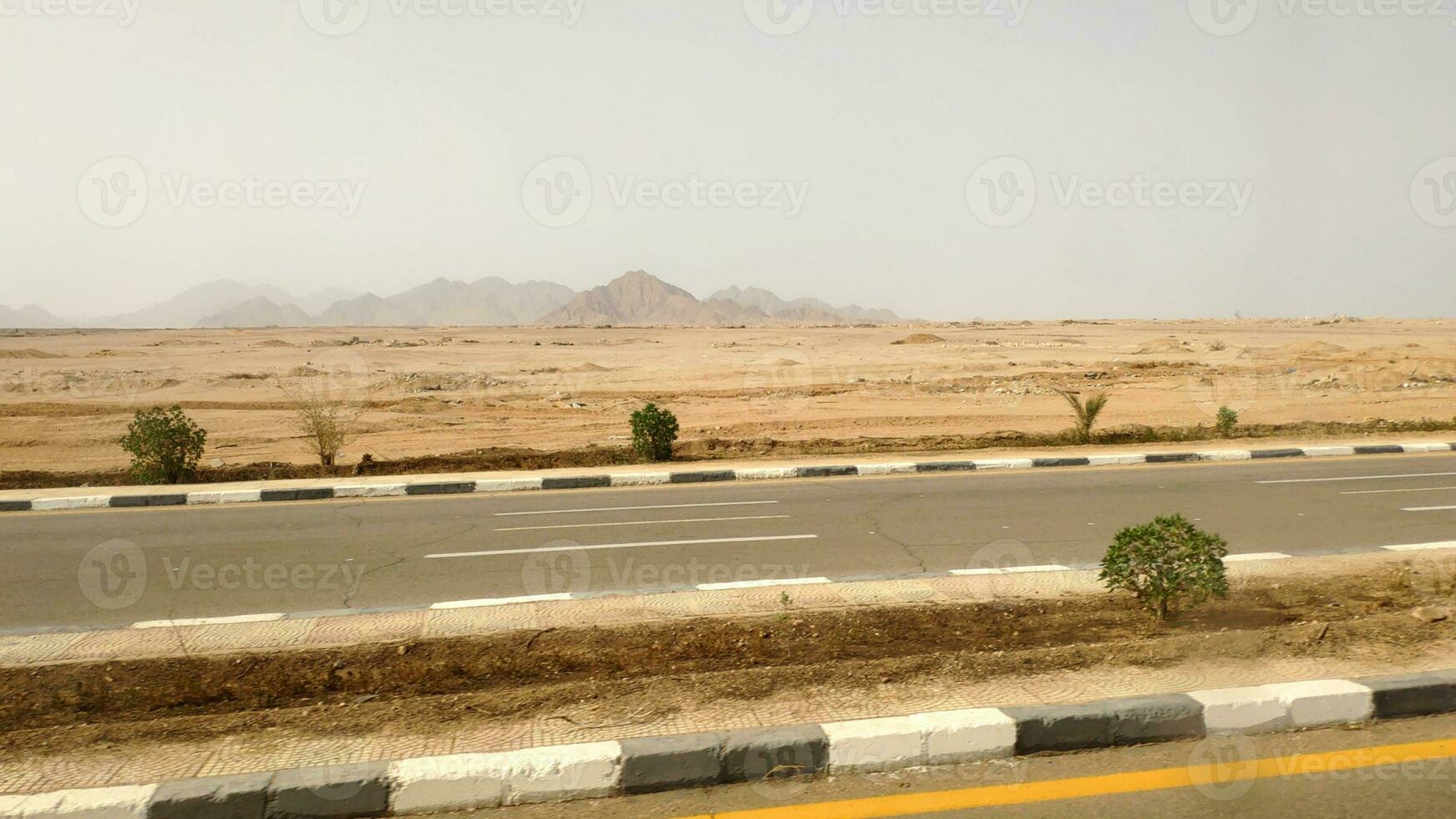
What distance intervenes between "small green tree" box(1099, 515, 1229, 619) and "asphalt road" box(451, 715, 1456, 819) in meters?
1.80

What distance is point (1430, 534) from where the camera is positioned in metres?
9.45

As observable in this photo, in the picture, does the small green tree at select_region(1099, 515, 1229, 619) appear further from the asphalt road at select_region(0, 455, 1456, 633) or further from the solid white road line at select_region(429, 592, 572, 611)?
the solid white road line at select_region(429, 592, 572, 611)

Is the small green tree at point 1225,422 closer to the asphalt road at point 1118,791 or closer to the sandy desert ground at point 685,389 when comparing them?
the sandy desert ground at point 685,389

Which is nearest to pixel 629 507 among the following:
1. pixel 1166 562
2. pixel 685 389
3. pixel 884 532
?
pixel 884 532

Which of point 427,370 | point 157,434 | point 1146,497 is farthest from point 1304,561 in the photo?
point 427,370

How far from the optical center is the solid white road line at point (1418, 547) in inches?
336

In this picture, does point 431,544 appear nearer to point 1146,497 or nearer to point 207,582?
point 207,582

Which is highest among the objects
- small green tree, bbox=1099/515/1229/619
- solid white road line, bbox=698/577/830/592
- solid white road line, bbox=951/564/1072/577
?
small green tree, bbox=1099/515/1229/619

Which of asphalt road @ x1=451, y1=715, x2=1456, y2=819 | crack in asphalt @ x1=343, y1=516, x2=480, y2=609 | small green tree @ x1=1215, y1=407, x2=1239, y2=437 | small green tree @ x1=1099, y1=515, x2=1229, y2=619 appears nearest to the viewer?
asphalt road @ x1=451, y1=715, x2=1456, y2=819

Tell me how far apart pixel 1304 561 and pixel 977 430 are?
47.5ft

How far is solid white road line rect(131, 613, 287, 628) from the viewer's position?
6.72 meters

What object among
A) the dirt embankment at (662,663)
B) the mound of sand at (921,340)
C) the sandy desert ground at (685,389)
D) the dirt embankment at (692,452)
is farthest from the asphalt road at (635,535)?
the mound of sand at (921,340)

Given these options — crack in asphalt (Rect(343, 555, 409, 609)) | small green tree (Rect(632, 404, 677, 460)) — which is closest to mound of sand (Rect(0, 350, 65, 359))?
small green tree (Rect(632, 404, 677, 460))

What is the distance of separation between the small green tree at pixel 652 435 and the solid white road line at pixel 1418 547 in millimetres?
10009
